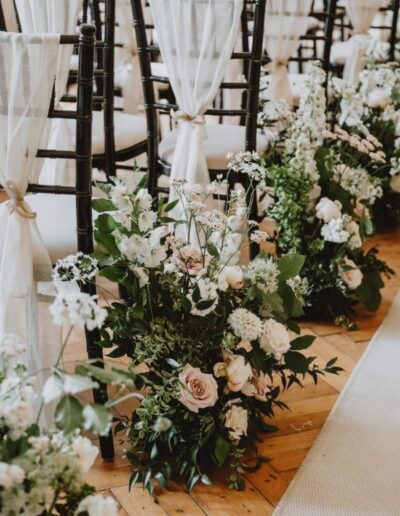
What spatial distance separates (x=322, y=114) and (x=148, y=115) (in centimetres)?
61

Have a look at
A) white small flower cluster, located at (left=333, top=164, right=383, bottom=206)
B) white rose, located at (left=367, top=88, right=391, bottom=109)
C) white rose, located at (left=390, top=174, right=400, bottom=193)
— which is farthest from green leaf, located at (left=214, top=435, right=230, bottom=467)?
white rose, located at (left=367, top=88, right=391, bottom=109)

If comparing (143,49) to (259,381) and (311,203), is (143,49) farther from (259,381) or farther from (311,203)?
(259,381)

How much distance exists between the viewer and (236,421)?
2049mm

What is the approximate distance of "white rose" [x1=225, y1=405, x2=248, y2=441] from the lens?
2049mm

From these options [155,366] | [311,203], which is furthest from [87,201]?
[311,203]

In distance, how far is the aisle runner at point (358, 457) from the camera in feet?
6.61

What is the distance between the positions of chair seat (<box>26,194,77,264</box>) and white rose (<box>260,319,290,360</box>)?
528mm

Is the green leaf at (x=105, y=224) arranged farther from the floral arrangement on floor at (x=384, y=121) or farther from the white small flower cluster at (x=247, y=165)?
the floral arrangement on floor at (x=384, y=121)

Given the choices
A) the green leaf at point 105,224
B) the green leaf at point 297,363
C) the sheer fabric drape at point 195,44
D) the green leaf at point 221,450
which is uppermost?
the sheer fabric drape at point 195,44

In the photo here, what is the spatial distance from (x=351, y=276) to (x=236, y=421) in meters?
1.05

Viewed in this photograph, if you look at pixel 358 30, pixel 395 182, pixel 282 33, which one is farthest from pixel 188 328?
pixel 358 30

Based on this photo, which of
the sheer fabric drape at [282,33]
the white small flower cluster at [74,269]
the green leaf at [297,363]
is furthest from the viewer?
the sheer fabric drape at [282,33]

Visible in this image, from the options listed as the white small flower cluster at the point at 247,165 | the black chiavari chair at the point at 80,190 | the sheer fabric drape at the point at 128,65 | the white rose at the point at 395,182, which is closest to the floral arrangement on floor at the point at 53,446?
the black chiavari chair at the point at 80,190

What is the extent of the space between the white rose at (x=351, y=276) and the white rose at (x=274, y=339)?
36.6 inches
